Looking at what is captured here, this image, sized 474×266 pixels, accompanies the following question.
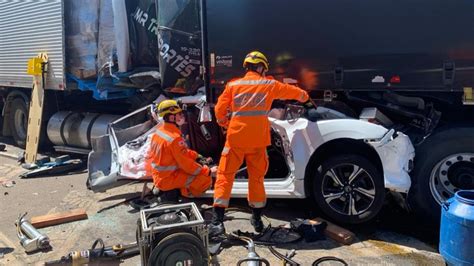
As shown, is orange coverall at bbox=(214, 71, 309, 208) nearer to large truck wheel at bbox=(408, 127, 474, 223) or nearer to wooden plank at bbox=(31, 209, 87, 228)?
large truck wheel at bbox=(408, 127, 474, 223)

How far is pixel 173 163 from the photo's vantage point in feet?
16.6

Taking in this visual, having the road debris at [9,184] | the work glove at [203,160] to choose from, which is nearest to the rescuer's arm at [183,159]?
the work glove at [203,160]

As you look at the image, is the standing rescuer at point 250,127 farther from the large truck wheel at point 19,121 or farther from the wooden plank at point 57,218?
the large truck wheel at point 19,121

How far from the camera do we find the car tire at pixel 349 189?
4559mm

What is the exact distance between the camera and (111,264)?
13.1 feet

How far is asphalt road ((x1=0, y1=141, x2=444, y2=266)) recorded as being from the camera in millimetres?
4207

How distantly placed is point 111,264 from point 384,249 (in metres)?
2.43

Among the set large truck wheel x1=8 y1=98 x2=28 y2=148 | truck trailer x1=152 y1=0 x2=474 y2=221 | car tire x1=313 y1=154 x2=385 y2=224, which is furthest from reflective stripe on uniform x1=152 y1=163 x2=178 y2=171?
large truck wheel x1=8 y1=98 x2=28 y2=148

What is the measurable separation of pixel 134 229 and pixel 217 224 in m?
0.99

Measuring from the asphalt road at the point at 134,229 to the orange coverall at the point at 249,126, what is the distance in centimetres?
55

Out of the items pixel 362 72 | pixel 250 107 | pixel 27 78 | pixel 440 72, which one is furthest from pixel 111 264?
pixel 27 78

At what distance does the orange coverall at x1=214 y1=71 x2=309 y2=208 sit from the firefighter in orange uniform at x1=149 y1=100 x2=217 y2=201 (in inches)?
21.3

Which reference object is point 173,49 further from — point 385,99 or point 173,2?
point 385,99

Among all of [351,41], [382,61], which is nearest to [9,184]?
[351,41]
